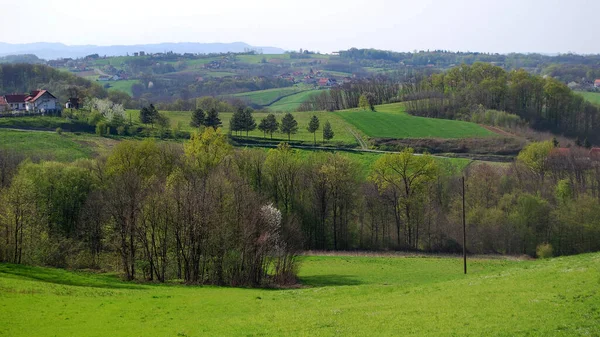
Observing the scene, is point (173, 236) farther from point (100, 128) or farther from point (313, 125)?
point (313, 125)

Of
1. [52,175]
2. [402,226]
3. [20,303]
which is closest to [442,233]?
[402,226]

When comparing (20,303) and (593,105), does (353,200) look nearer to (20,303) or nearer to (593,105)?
(20,303)

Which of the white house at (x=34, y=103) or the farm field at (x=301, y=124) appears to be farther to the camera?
the white house at (x=34, y=103)

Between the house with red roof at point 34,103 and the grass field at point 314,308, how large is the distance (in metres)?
77.0

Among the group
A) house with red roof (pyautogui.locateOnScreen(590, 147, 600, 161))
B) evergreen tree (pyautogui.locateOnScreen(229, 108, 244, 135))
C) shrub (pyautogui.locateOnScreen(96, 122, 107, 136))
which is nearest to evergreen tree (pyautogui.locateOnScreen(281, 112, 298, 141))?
evergreen tree (pyautogui.locateOnScreen(229, 108, 244, 135))

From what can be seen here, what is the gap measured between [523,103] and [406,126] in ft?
115

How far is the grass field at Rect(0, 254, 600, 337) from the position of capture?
822 inches

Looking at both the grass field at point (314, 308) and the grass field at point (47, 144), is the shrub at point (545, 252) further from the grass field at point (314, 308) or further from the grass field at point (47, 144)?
the grass field at point (47, 144)

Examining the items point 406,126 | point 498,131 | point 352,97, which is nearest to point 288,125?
point 406,126

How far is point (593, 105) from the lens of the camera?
416ft

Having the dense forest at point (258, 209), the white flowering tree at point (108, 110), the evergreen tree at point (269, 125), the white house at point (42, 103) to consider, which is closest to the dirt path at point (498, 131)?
the dense forest at point (258, 209)

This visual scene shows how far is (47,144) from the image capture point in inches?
3199

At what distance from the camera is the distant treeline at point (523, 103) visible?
122500 millimetres

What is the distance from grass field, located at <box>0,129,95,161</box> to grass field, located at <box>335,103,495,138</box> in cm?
4928
